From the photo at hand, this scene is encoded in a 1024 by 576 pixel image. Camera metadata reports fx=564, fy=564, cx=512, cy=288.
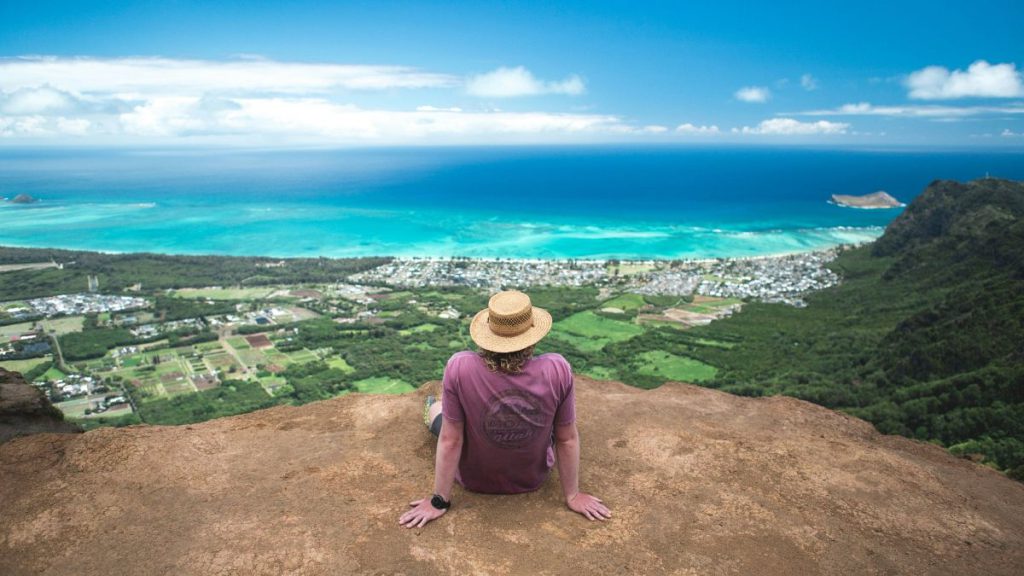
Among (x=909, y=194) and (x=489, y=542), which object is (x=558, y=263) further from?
(x=909, y=194)

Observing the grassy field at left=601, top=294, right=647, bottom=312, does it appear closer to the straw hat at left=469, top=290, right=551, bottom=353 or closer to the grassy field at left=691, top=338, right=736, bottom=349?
the grassy field at left=691, top=338, right=736, bottom=349

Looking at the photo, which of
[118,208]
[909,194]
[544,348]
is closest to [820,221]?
Answer: [909,194]

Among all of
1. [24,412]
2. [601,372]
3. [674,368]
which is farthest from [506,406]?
[674,368]

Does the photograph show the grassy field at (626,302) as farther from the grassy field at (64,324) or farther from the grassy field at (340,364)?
the grassy field at (64,324)

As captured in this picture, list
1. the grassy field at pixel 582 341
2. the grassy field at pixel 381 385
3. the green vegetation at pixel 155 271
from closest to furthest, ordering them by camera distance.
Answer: the grassy field at pixel 381 385 < the grassy field at pixel 582 341 < the green vegetation at pixel 155 271

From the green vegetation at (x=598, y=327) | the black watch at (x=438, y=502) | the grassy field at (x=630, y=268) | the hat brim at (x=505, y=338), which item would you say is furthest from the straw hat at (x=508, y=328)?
the grassy field at (x=630, y=268)

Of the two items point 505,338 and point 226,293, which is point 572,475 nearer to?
point 505,338


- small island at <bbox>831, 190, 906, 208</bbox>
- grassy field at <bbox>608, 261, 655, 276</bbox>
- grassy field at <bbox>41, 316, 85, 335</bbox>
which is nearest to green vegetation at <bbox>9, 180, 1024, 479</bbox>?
grassy field at <bbox>41, 316, 85, 335</bbox>
